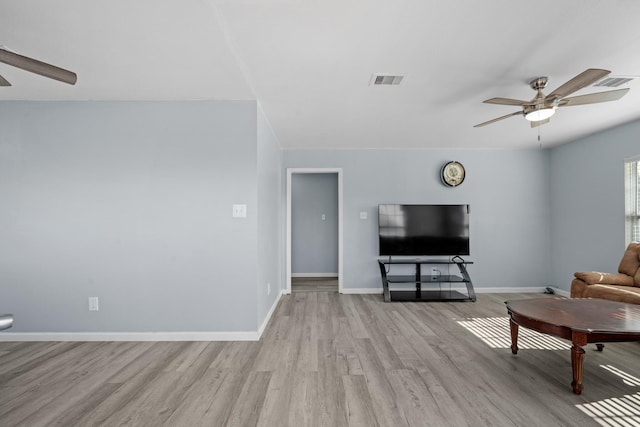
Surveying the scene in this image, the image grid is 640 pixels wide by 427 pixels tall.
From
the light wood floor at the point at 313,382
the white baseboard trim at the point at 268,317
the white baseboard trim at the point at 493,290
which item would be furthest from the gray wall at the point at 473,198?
the light wood floor at the point at 313,382

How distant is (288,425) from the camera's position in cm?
182

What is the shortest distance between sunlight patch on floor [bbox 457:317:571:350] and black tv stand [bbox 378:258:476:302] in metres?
0.93

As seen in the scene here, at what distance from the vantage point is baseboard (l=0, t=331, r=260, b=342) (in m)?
3.13

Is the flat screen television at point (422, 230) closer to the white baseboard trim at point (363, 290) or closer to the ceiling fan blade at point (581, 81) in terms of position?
the white baseboard trim at point (363, 290)

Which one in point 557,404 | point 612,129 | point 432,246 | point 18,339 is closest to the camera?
point 557,404

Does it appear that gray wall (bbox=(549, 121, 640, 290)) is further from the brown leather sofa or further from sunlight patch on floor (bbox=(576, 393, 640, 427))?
sunlight patch on floor (bbox=(576, 393, 640, 427))

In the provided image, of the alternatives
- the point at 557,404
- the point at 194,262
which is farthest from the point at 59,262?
the point at 557,404

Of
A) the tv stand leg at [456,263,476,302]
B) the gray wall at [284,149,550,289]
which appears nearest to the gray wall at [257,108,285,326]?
the gray wall at [284,149,550,289]

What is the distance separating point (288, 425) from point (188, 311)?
1768mm

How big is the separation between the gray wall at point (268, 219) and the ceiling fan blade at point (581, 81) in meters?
2.65

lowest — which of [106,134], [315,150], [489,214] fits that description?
[489,214]

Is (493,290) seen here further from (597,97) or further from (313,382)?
(313,382)

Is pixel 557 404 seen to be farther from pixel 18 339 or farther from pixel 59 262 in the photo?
pixel 18 339

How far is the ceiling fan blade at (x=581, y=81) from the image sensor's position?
6.64 feet
